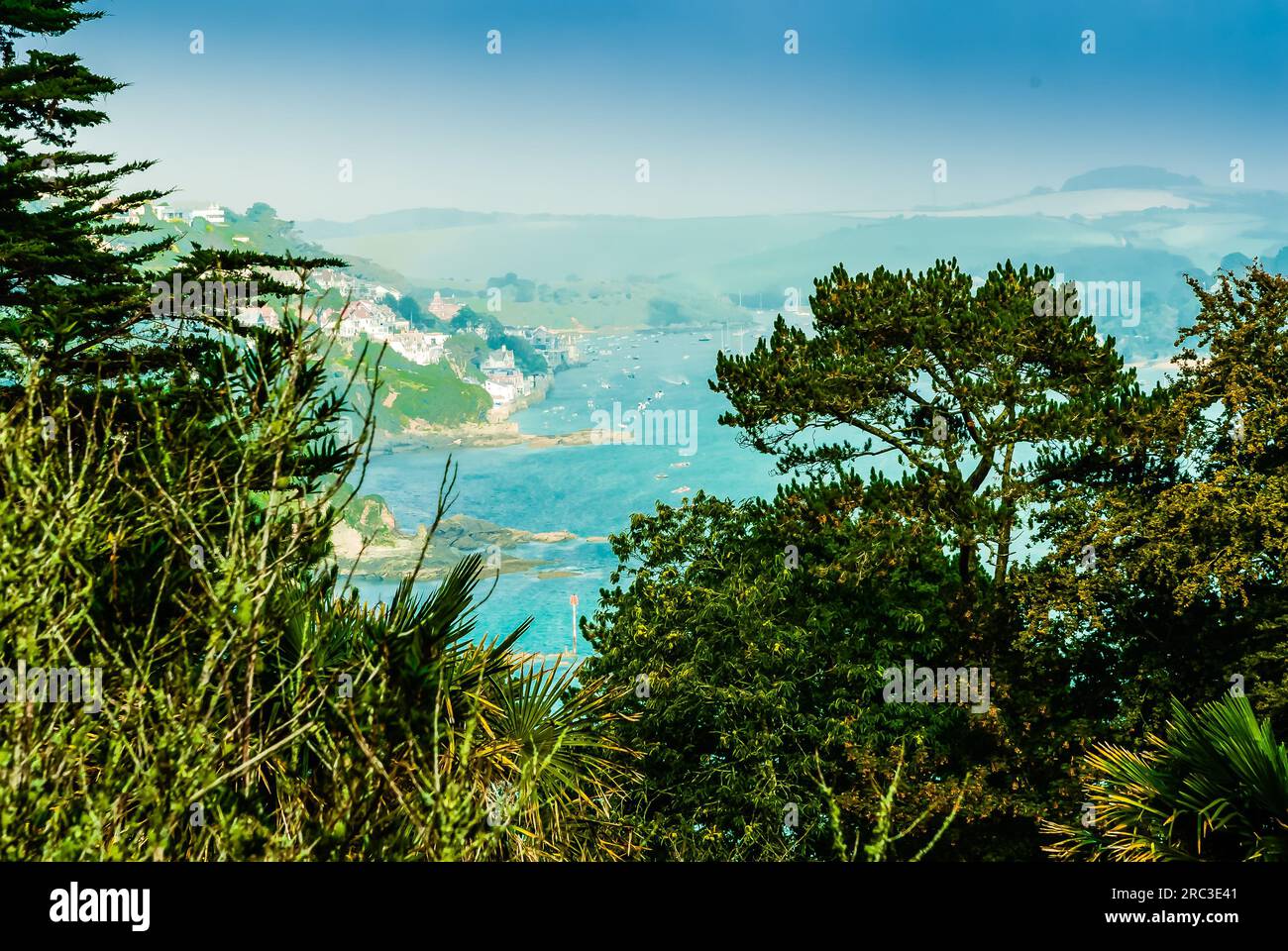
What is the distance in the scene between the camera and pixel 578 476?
153 m

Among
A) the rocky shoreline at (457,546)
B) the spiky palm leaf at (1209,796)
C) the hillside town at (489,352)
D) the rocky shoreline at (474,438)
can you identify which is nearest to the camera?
the spiky palm leaf at (1209,796)

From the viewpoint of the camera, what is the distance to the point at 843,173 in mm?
150500

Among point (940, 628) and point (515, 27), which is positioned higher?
point (515, 27)

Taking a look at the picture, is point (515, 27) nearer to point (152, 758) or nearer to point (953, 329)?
point (953, 329)

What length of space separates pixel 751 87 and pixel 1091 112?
154 feet

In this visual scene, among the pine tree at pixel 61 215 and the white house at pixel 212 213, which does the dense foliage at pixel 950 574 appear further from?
the white house at pixel 212 213

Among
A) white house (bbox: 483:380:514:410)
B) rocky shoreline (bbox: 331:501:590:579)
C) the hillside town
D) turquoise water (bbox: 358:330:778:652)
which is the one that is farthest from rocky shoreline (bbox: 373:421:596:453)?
rocky shoreline (bbox: 331:501:590:579)

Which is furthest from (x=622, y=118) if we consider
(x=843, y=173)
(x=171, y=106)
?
(x=171, y=106)

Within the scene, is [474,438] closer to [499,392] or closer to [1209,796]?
[499,392]

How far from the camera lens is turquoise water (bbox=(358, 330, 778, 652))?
132 metres

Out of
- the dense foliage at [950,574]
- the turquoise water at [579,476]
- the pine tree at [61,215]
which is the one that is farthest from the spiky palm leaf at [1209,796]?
→ the turquoise water at [579,476]

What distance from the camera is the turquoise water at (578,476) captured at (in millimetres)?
131750

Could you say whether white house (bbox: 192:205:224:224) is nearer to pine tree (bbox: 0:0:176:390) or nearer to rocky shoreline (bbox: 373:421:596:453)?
→ rocky shoreline (bbox: 373:421:596:453)
